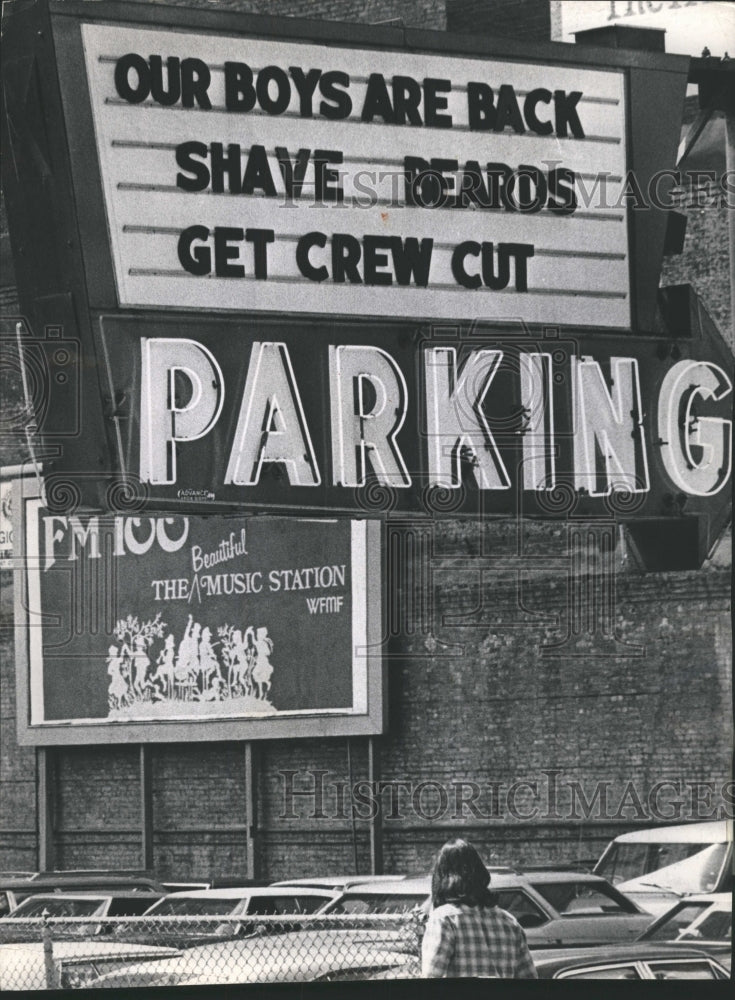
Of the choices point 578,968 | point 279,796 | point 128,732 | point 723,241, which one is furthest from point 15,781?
point 723,241

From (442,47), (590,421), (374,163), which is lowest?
(590,421)

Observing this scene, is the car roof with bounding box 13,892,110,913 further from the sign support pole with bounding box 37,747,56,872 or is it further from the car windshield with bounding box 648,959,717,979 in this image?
the car windshield with bounding box 648,959,717,979

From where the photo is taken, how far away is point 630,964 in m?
8.03

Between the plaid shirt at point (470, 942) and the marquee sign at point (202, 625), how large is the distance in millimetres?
2740

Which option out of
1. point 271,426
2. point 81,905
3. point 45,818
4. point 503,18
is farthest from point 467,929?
point 503,18

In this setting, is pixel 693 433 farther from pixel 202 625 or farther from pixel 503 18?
pixel 202 625

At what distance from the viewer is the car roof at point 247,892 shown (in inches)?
384

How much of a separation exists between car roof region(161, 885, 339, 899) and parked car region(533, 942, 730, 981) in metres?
1.87

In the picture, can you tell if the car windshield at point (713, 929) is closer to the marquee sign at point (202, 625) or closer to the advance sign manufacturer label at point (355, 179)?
the marquee sign at point (202, 625)

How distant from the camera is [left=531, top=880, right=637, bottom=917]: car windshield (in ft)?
28.9

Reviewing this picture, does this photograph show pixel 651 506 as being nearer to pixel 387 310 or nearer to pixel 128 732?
pixel 387 310

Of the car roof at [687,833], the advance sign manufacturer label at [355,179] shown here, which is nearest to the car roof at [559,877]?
the car roof at [687,833]

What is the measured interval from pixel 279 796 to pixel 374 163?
3892mm

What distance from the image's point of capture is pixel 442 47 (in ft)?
27.4
